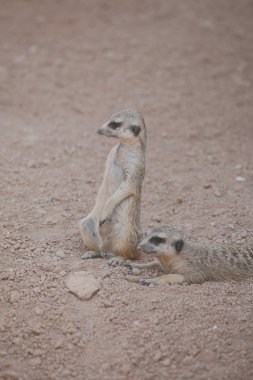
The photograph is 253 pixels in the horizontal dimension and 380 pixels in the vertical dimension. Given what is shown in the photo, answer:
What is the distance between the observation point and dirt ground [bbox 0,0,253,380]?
3.06 meters

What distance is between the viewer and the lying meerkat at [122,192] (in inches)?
152

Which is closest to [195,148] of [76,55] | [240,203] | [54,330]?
[240,203]

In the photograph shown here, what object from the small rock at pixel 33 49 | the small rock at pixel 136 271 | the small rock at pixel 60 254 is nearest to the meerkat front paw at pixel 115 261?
the small rock at pixel 136 271

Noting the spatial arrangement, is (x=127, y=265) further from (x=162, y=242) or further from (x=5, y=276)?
(x=5, y=276)

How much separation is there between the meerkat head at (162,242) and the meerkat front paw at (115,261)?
23 cm


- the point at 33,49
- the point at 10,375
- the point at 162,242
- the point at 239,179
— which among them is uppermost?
the point at 33,49

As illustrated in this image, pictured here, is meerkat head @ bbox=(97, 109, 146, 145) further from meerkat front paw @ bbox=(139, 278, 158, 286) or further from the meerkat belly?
meerkat front paw @ bbox=(139, 278, 158, 286)

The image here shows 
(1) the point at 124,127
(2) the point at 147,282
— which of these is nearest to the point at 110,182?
(1) the point at 124,127

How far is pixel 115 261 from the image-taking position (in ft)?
12.5

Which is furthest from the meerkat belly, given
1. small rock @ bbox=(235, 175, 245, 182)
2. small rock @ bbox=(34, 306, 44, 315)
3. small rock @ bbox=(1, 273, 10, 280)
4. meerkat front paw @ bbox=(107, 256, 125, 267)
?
small rock @ bbox=(235, 175, 245, 182)

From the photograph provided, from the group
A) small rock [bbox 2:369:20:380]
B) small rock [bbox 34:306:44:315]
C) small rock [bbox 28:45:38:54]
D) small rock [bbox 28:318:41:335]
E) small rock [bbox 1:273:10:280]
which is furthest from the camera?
small rock [bbox 28:45:38:54]

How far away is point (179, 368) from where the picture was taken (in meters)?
2.95

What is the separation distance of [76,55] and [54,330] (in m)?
5.29

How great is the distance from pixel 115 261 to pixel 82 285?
0.46m
